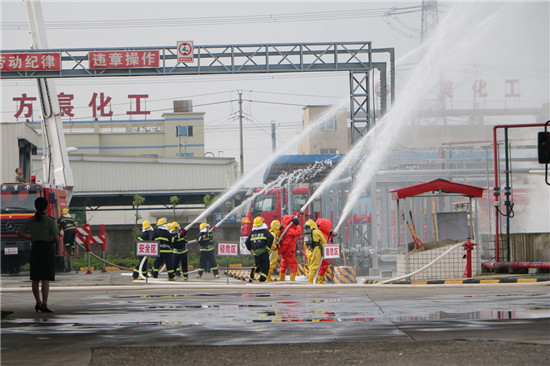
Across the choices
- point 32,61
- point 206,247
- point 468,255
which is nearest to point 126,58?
point 32,61

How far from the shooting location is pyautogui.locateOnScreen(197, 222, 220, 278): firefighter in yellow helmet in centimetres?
2512

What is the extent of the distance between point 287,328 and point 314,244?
10.8 meters

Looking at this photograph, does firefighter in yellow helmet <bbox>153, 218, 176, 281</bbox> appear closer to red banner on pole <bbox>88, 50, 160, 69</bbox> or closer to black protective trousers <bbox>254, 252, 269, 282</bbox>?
black protective trousers <bbox>254, 252, 269, 282</bbox>

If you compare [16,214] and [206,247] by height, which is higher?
[16,214]

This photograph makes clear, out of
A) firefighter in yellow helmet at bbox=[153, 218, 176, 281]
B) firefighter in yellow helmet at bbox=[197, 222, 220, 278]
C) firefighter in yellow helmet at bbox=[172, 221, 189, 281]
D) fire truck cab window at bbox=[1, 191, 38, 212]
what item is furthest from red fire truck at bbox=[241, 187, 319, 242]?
firefighter in yellow helmet at bbox=[153, 218, 176, 281]

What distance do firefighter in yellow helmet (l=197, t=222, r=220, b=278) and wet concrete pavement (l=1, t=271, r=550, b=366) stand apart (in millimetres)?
8702

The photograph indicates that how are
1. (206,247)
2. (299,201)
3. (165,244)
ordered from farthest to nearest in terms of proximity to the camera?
(299,201) → (206,247) → (165,244)

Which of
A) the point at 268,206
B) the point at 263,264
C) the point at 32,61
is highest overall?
the point at 32,61

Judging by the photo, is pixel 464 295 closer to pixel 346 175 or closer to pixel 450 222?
pixel 450 222

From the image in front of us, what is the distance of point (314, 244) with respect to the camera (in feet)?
67.2

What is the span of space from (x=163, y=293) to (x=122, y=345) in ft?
29.7

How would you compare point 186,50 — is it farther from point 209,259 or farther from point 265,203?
→ point 265,203

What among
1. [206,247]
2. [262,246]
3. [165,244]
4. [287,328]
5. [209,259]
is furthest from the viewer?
[209,259]

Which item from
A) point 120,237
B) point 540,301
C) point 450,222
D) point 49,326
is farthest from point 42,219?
point 120,237
